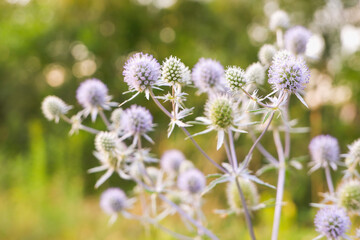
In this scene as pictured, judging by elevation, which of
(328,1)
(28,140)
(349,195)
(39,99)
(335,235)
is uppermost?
(328,1)

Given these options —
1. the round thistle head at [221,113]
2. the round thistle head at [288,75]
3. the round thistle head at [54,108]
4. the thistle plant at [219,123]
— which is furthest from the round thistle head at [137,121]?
the round thistle head at [288,75]

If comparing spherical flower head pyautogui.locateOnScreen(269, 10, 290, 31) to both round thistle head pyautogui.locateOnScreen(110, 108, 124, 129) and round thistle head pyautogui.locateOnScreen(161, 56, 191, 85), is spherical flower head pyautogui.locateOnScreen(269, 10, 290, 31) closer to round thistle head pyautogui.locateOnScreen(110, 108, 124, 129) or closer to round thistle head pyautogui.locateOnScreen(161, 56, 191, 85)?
round thistle head pyautogui.locateOnScreen(161, 56, 191, 85)

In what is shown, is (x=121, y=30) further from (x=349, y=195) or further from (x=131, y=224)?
(x=349, y=195)

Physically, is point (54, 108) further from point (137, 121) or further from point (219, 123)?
point (219, 123)

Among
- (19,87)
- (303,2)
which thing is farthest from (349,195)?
(19,87)

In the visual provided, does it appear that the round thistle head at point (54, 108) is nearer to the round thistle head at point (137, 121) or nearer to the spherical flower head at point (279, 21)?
the round thistle head at point (137, 121)

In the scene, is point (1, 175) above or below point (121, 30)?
below

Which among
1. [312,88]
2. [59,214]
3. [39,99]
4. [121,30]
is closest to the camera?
[59,214]
